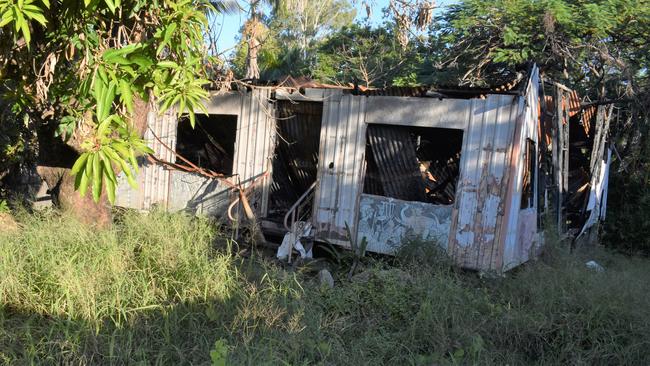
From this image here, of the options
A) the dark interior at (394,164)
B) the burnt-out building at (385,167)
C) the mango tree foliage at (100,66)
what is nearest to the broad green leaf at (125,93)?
the mango tree foliage at (100,66)

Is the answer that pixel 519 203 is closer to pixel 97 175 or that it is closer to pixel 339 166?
pixel 339 166

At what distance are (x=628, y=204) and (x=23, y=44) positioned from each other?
12251 millimetres

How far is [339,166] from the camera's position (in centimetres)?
765

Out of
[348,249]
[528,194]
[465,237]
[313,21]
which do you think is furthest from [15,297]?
[313,21]

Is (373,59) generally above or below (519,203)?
above

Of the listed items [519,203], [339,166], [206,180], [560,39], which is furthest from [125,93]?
[560,39]

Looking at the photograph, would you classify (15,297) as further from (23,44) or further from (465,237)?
(465,237)

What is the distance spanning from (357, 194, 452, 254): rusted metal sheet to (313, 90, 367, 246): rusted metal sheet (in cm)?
18

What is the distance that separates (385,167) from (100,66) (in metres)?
4.57

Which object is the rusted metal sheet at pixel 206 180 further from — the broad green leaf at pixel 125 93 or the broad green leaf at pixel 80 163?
the broad green leaf at pixel 80 163

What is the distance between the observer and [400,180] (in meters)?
7.70

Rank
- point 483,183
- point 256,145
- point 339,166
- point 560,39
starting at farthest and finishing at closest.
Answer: point 560,39 → point 256,145 → point 339,166 → point 483,183

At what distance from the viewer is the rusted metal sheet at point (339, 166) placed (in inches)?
297

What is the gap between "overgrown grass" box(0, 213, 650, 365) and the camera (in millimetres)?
4156
